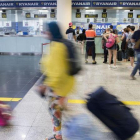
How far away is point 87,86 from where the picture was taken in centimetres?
678

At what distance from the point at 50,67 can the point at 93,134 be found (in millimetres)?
1111

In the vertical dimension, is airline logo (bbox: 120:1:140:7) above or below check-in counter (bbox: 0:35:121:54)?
above

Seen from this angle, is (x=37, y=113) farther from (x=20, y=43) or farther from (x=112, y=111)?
(x=20, y=43)

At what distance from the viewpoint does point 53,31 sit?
2.88m

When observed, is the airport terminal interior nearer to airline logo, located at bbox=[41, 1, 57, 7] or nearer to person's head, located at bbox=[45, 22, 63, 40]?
airline logo, located at bbox=[41, 1, 57, 7]

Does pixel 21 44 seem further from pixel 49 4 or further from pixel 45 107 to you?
pixel 45 107

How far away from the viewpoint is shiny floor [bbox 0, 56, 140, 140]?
3584mm

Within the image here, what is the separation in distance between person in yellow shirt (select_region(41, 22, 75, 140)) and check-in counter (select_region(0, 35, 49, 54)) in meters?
12.4

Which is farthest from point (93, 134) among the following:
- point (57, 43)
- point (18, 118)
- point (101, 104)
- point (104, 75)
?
point (104, 75)

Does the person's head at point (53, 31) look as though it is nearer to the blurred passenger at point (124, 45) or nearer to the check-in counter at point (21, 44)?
the blurred passenger at point (124, 45)

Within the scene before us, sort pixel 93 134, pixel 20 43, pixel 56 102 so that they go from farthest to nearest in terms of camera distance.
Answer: pixel 20 43, pixel 56 102, pixel 93 134

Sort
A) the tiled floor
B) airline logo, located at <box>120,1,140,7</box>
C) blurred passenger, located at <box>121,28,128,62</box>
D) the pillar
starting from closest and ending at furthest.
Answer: the tiled floor
blurred passenger, located at <box>121,28,128,62</box>
the pillar
airline logo, located at <box>120,1,140,7</box>

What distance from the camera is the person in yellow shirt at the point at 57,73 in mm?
2743

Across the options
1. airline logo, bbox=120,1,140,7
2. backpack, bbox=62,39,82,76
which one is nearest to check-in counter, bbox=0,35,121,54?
airline logo, bbox=120,1,140,7
